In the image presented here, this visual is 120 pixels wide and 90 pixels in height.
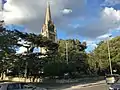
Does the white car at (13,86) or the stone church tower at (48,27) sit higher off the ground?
the stone church tower at (48,27)

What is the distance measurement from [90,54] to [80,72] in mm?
12312

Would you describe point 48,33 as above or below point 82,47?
above

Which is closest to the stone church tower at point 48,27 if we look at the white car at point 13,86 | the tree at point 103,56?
the tree at point 103,56

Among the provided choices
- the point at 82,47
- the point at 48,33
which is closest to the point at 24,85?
the point at 82,47

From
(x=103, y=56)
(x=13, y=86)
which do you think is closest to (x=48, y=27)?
(x=103, y=56)

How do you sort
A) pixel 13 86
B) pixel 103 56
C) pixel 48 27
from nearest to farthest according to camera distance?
pixel 13 86
pixel 103 56
pixel 48 27

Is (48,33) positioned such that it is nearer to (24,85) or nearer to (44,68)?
(44,68)

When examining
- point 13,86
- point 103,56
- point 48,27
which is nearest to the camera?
point 13,86

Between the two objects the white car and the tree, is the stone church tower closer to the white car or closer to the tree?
the tree

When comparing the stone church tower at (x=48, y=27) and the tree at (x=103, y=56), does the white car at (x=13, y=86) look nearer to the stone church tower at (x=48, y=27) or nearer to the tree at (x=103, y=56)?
the tree at (x=103, y=56)

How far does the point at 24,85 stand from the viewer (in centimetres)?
1864

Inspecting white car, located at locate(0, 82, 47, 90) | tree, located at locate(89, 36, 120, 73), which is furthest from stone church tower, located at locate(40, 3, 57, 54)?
white car, located at locate(0, 82, 47, 90)

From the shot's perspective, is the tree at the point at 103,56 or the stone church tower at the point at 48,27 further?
the stone church tower at the point at 48,27

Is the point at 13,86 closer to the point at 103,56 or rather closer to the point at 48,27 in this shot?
the point at 103,56
